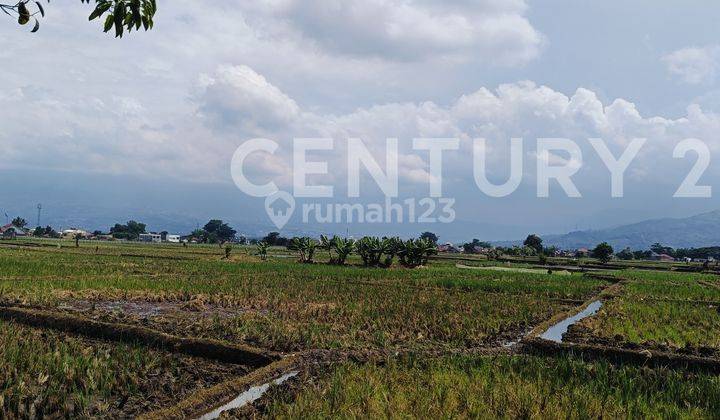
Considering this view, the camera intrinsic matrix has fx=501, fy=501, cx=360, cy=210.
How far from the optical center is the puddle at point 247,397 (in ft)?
17.2

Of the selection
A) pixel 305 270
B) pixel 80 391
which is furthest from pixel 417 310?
pixel 305 270

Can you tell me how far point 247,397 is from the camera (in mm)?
5812

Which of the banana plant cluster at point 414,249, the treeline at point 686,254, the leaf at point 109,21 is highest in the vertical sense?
the leaf at point 109,21

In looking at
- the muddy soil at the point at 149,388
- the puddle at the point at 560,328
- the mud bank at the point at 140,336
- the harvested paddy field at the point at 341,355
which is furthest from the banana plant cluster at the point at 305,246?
the muddy soil at the point at 149,388

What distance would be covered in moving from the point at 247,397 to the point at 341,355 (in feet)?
5.67

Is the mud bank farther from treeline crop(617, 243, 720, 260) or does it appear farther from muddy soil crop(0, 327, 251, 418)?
treeline crop(617, 243, 720, 260)

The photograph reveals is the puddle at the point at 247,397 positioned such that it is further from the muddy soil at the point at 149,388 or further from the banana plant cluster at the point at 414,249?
the banana plant cluster at the point at 414,249

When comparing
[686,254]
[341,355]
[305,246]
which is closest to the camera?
[341,355]

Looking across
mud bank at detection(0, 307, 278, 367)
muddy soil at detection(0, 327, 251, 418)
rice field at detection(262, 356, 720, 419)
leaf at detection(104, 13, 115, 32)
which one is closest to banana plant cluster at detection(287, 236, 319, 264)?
mud bank at detection(0, 307, 278, 367)

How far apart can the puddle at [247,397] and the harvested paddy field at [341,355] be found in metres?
0.08

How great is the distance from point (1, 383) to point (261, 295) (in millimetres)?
8775

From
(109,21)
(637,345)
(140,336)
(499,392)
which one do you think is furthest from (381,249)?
(109,21)

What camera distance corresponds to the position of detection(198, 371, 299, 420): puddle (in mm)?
5254

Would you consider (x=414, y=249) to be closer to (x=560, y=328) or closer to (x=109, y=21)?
(x=560, y=328)
